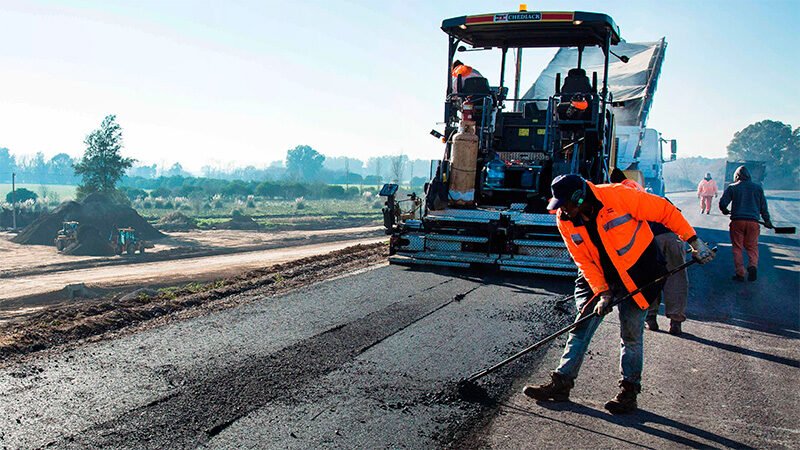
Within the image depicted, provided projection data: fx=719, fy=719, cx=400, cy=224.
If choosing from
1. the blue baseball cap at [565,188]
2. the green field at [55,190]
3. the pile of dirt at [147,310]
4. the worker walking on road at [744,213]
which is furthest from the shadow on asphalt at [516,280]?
the green field at [55,190]

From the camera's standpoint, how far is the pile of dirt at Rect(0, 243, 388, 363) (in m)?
6.10

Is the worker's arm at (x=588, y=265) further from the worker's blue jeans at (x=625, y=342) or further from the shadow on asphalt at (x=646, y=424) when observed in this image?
the shadow on asphalt at (x=646, y=424)

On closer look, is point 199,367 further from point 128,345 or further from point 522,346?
point 522,346

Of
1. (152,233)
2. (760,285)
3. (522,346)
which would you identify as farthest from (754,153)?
(522,346)

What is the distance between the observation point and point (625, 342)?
189 inches

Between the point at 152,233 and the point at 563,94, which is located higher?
the point at 563,94

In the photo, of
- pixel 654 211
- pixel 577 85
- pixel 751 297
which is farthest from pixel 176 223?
pixel 654 211

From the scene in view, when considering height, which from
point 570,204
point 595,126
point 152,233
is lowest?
point 152,233

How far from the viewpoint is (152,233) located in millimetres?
32625

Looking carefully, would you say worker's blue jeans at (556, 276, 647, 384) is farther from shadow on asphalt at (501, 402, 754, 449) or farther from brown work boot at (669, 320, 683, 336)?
brown work boot at (669, 320, 683, 336)

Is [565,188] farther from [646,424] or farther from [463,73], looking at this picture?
[463,73]

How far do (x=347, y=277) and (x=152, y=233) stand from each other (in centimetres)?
2558

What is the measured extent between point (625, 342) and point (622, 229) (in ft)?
2.66

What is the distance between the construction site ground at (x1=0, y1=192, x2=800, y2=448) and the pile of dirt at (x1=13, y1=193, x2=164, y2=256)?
2443 centimetres
